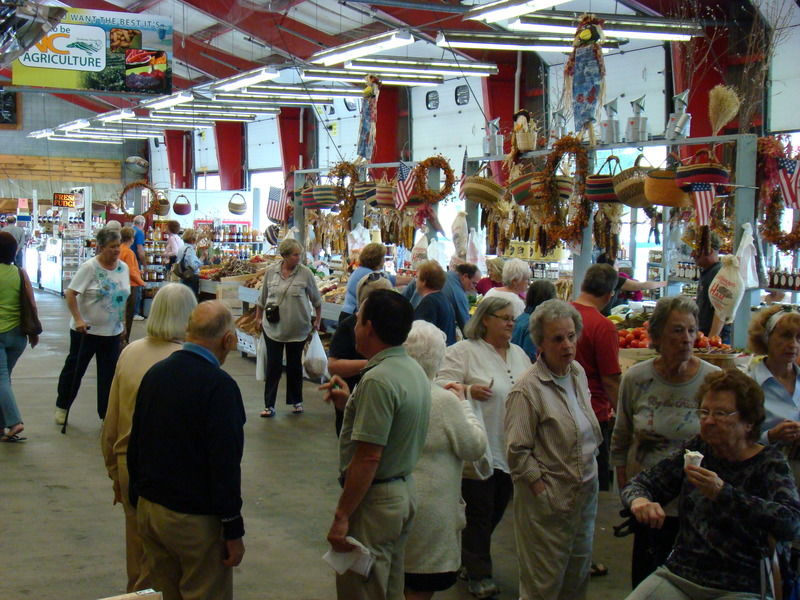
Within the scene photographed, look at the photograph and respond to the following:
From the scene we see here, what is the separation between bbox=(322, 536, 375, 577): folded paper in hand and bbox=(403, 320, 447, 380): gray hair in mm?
689

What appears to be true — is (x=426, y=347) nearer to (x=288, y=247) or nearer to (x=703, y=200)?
(x=703, y=200)

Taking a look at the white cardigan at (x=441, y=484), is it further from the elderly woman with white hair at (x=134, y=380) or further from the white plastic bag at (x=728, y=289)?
the white plastic bag at (x=728, y=289)

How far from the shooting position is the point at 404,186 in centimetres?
912

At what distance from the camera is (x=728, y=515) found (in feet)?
9.08

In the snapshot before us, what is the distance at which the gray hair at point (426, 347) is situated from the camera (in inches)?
128

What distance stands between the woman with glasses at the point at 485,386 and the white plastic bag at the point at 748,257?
206 cm

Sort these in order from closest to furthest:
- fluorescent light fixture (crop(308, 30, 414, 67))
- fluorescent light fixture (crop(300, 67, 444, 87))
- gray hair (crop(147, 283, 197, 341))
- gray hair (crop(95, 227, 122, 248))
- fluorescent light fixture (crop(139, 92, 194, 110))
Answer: gray hair (crop(147, 283, 197, 341)) < gray hair (crop(95, 227, 122, 248)) < fluorescent light fixture (crop(308, 30, 414, 67)) < fluorescent light fixture (crop(300, 67, 444, 87)) < fluorescent light fixture (crop(139, 92, 194, 110))

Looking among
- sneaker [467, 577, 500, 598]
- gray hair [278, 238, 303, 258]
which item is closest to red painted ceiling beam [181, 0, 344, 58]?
gray hair [278, 238, 303, 258]

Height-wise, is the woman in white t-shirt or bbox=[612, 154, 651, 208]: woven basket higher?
bbox=[612, 154, 651, 208]: woven basket

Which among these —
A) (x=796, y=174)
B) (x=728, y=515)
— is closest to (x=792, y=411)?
(x=728, y=515)

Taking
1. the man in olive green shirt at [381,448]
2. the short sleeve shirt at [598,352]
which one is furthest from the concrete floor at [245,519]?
the man in olive green shirt at [381,448]

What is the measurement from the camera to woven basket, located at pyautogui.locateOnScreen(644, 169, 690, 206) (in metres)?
6.20

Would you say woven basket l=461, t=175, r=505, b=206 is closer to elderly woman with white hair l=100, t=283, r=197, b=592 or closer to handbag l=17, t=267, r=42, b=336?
handbag l=17, t=267, r=42, b=336

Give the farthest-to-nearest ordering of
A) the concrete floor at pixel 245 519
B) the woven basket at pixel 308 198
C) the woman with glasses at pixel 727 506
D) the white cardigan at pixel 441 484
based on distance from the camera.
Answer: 1. the woven basket at pixel 308 198
2. the concrete floor at pixel 245 519
3. the white cardigan at pixel 441 484
4. the woman with glasses at pixel 727 506
